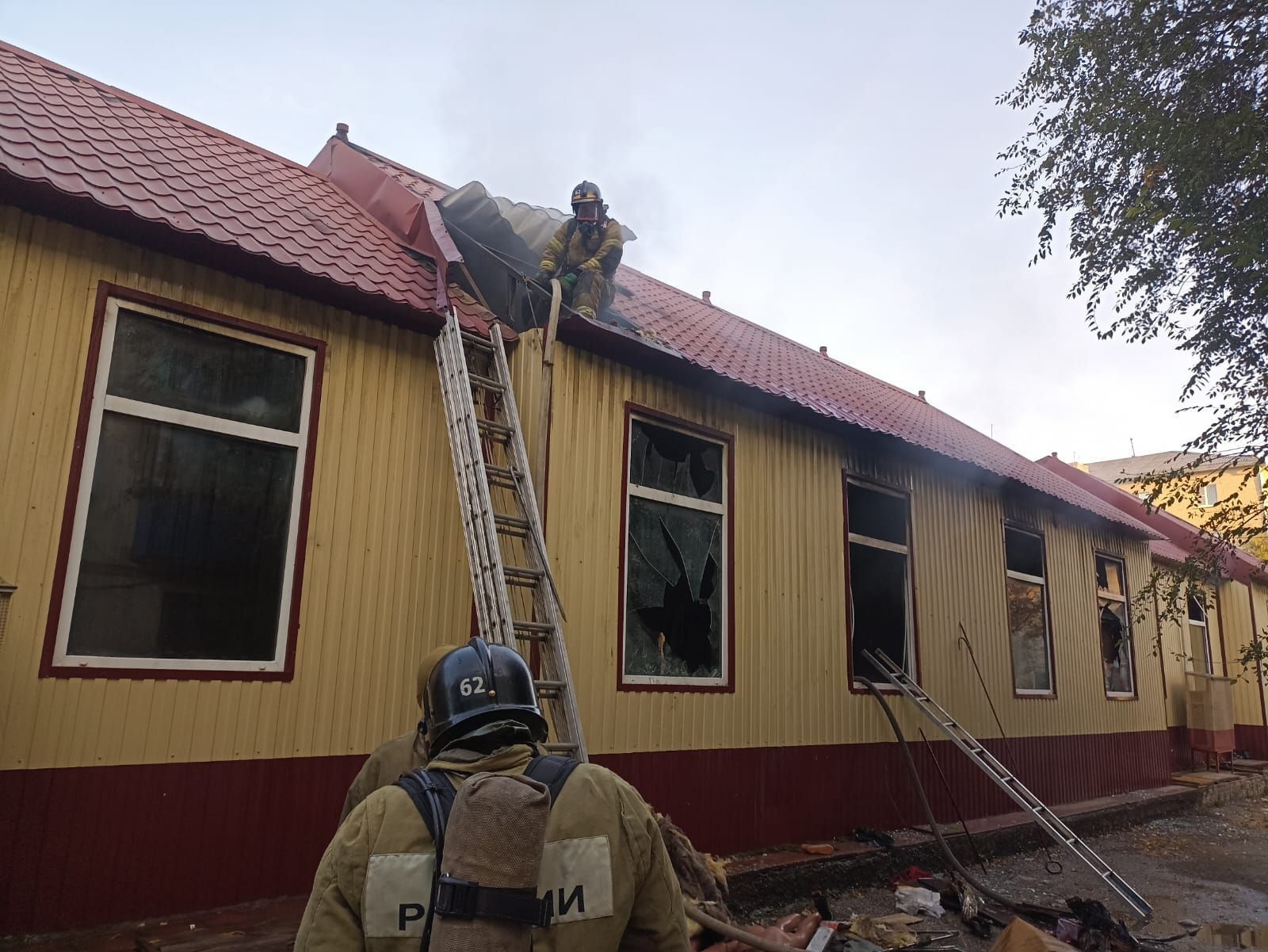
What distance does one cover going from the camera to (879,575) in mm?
9461

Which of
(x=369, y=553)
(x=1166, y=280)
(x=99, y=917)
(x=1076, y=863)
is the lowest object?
(x=1076, y=863)

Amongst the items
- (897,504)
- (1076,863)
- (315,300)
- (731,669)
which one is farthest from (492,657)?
(1076,863)

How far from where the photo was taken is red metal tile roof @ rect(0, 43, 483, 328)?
4.82 meters

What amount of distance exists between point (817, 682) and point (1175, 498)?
407 centimetres

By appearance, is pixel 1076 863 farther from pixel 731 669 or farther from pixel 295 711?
pixel 295 711

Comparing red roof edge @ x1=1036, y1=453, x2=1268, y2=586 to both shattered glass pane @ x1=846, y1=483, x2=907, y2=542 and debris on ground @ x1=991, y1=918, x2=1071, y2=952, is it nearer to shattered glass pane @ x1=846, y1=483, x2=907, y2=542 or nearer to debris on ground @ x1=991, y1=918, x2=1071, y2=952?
A: shattered glass pane @ x1=846, y1=483, x2=907, y2=542

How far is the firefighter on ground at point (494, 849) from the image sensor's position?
5.56ft

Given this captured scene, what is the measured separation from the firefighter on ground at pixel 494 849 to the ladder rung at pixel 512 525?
3.16m

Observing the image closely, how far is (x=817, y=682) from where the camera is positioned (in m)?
8.24

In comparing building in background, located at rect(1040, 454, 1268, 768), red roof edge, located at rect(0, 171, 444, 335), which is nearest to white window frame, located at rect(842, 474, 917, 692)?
red roof edge, located at rect(0, 171, 444, 335)

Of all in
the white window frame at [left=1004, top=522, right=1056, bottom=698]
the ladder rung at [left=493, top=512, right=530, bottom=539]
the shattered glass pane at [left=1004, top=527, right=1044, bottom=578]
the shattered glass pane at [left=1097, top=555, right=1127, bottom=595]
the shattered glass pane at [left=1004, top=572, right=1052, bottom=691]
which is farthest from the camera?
the shattered glass pane at [left=1097, top=555, right=1127, bottom=595]

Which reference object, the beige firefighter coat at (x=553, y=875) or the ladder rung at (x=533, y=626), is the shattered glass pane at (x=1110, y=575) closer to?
the ladder rung at (x=533, y=626)

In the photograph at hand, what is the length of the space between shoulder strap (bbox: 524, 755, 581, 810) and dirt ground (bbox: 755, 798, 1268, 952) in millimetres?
5490

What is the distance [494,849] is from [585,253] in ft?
20.9
